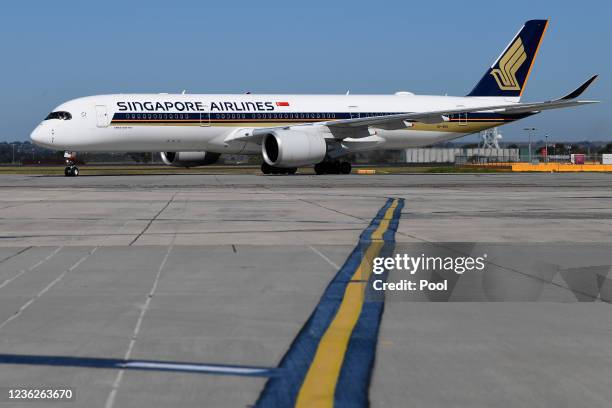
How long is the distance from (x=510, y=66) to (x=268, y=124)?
16076 mm

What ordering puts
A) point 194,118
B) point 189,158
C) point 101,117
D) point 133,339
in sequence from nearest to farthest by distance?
1. point 133,339
2. point 101,117
3. point 194,118
4. point 189,158

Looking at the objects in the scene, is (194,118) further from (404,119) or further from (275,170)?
(404,119)

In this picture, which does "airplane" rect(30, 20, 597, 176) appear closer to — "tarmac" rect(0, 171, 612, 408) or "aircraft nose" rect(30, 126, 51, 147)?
"aircraft nose" rect(30, 126, 51, 147)

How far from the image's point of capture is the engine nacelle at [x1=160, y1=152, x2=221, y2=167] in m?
48.2

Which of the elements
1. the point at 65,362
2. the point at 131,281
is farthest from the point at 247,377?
the point at 131,281

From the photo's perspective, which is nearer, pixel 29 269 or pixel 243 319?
pixel 243 319

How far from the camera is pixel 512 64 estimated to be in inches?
2048

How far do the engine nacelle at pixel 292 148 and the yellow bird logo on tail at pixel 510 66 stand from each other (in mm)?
14286

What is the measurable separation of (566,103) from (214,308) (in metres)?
40.3

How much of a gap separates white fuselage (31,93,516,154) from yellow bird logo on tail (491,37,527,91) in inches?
229

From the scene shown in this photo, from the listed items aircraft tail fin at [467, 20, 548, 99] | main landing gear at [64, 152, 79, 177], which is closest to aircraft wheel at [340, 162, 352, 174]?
aircraft tail fin at [467, 20, 548, 99]

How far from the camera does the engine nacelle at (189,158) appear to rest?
4819cm

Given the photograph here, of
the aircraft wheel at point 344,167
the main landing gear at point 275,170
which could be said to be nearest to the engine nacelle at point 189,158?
the main landing gear at point 275,170

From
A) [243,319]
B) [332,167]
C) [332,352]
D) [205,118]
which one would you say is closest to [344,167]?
[332,167]
